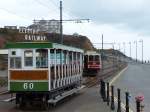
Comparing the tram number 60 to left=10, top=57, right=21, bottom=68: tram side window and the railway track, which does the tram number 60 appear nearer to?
left=10, top=57, right=21, bottom=68: tram side window

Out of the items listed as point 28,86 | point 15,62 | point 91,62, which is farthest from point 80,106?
point 91,62

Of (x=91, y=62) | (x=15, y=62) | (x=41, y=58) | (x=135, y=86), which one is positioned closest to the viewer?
Result: (x=41, y=58)

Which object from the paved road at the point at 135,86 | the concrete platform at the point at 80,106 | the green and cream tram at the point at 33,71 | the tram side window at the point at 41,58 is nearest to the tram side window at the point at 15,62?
the green and cream tram at the point at 33,71

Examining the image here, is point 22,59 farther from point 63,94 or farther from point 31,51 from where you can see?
point 63,94

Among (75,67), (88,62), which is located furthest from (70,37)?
(75,67)

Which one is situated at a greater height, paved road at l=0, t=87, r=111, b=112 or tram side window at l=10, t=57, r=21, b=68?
tram side window at l=10, t=57, r=21, b=68

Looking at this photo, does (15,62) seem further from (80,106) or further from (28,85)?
(80,106)

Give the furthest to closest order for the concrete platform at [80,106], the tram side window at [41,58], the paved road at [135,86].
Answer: the paved road at [135,86], the concrete platform at [80,106], the tram side window at [41,58]

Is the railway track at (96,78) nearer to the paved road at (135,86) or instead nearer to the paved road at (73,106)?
the paved road at (135,86)

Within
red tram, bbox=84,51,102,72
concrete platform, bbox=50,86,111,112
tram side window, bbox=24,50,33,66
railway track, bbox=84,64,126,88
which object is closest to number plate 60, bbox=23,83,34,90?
tram side window, bbox=24,50,33,66

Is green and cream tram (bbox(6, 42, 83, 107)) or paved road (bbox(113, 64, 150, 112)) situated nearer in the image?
green and cream tram (bbox(6, 42, 83, 107))

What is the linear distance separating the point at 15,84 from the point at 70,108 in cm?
277

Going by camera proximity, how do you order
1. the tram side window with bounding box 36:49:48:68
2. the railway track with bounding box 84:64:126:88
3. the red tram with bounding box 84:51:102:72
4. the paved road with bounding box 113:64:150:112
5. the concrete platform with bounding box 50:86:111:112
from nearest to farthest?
the tram side window with bounding box 36:49:48:68, the concrete platform with bounding box 50:86:111:112, the paved road with bounding box 113:64:150:112, the railway track with bounding box 84:64:126:88, the red tram with bounding box 84:51:102:72

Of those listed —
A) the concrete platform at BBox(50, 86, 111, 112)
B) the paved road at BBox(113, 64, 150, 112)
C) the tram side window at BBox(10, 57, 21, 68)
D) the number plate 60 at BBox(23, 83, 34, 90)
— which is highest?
the tram side window at BBox(10, 57, 21, 68)
